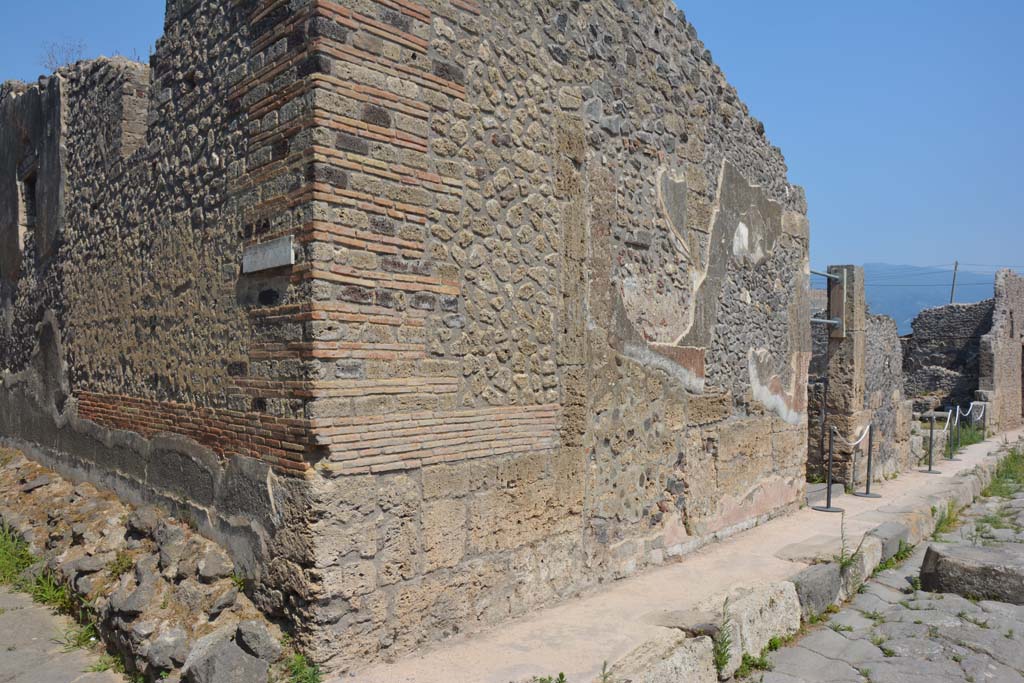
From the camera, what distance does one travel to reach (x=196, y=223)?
14.3 ft

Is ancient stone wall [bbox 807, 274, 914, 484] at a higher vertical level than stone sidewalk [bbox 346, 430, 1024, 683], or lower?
higher

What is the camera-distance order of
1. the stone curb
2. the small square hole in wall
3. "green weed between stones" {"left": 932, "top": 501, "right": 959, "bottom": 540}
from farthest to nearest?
1. "green weed between stones" {"left": 932, "top": 501, "right": 959, "bottom": 540}
2. the small square hole in wall
3. the stone curb

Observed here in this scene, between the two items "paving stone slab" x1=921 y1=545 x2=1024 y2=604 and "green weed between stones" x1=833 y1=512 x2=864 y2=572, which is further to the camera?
"green weed between stones" x1=833 y1=512 x2=864 y2=572

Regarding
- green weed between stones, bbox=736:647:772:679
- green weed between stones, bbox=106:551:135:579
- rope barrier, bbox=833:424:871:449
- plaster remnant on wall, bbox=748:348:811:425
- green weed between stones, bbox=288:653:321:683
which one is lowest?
green weed between stones, bbox=736:647:772:679

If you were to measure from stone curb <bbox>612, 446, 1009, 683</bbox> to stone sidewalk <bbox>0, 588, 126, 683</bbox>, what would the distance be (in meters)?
2.44

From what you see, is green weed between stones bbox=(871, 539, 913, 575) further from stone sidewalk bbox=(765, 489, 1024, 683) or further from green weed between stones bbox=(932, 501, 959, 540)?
green weed between stones bbox=(932, 501, 959, 540)

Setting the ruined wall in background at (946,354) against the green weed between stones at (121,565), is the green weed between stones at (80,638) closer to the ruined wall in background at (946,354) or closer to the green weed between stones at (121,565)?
the green weed between stones at (121,565)

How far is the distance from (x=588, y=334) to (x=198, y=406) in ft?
7.61

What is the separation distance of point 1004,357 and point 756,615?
57.6 ft

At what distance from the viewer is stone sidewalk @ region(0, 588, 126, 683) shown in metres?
3.72

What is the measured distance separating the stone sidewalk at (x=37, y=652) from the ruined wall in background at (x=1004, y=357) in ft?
59.3

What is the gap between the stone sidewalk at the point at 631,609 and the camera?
360 cm

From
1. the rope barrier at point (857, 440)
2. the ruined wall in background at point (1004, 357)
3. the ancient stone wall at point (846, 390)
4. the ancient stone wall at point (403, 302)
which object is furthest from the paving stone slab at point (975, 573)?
the ruined wall in background at point (1004, 357)

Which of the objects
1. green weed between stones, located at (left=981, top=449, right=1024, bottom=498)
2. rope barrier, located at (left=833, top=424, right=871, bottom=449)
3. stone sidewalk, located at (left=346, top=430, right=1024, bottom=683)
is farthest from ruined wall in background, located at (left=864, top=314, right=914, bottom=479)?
stone sidewalk, located at (left=346, top=430, right=1024, bottom=683)
